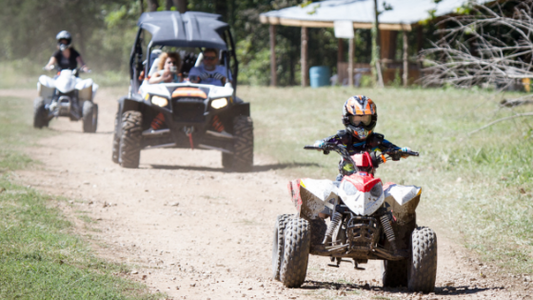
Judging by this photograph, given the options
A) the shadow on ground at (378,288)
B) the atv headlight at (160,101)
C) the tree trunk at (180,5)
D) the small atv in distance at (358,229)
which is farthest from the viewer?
the tree trunk at (180,5)

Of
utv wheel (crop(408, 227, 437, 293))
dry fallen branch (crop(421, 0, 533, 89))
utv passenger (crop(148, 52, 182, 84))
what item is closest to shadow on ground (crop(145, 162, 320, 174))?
utv passenger (crop(148, 52, 182, 84))

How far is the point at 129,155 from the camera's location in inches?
436

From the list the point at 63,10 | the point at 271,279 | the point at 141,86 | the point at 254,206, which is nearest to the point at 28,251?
the point at 271,279

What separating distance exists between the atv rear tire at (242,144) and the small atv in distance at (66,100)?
6046mm

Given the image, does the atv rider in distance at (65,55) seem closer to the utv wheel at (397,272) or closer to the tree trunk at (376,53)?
the utv wheel at (397,272)

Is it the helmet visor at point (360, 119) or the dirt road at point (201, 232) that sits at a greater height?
the helmet visor at point (360, 119)

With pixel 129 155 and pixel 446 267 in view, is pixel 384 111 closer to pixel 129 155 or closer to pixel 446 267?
pixel 129 155

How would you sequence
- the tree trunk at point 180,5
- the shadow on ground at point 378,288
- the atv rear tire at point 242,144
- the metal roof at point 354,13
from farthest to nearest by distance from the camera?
the metal roof at point 354,13 < the tree trunk at point 180,5 < the atv rear tire at point 242,144 < the shadow on ground at point 378,288

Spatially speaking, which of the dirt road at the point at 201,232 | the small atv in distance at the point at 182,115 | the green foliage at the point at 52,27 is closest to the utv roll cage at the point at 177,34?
the small atv in distance at the point at 182,115

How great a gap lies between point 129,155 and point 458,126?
25.5 feet

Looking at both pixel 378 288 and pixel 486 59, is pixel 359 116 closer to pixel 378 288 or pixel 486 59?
pixel 378 288

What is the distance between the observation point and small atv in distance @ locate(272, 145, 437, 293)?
17.0 ft

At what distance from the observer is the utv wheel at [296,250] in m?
5.27

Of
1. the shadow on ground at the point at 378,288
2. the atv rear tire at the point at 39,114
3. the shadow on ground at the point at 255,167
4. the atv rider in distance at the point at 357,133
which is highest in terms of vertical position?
the atv rider in distance at the point at 357,133
